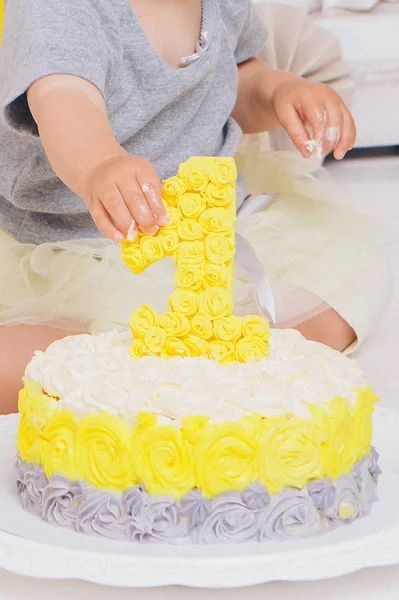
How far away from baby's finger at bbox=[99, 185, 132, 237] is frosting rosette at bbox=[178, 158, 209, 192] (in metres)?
0.06

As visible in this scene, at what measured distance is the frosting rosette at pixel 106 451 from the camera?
77 cm

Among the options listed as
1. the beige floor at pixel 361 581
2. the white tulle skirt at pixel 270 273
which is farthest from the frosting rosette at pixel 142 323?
the white tulle skirt at pixel 270 273

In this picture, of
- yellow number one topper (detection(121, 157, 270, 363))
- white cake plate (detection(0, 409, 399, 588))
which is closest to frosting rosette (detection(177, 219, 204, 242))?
yellow number one topper (detection(121, 157, 270, 363))

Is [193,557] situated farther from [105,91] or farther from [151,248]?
[105,91]

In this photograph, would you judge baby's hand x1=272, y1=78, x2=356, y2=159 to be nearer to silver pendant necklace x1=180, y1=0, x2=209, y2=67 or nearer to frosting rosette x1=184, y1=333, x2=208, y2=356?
silver pendant necklace x1=180, y1=0, x2=209, y2=67

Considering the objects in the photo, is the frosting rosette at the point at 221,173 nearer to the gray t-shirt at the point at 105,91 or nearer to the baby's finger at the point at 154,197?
the baby's finger at the point at 154,197

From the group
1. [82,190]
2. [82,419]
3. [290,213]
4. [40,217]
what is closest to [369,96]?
[290,213]

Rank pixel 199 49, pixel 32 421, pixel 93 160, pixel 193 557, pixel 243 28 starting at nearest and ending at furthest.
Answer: pixel 193 557 < pixel 32 421 < pixel 93 160 < pixel 199 49 < pixel 243 28

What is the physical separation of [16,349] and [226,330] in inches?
16.5

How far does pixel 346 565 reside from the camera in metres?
0.69

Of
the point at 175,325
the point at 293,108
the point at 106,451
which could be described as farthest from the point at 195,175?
the point at 293,108

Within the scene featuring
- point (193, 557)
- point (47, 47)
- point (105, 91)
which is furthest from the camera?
point (105, 91)

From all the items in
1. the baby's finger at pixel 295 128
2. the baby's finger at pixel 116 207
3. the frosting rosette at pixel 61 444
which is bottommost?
the baby's finger at pixel 295 128

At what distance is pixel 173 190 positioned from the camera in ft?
2.83
